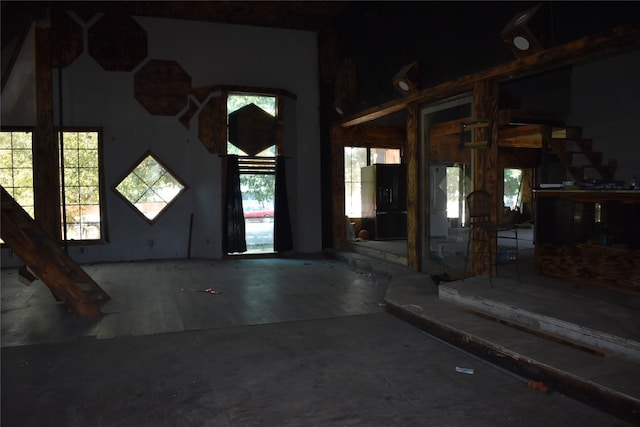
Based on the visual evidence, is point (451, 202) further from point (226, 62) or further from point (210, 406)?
point (210, 406)

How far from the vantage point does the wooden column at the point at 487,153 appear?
488cm

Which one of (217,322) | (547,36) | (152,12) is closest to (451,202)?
(547,36)

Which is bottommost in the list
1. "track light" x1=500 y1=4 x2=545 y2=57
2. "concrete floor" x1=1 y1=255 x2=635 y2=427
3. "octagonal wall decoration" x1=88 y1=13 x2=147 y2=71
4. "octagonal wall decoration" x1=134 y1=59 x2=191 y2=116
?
"concrete floor" x1=1 y1=255 x2=635 y2=427

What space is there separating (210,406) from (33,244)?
2826 mm

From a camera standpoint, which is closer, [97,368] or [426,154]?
[97,368]

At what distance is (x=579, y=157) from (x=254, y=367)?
7216 millimetres

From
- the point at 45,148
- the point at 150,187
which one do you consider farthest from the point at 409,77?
the point at 45,148

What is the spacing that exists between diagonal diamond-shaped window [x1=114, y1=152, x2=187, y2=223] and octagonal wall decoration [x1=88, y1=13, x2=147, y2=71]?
161 centimetres

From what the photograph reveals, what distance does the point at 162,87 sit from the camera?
8219 millimetres

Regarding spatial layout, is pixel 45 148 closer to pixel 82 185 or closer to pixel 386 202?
pixel 82 185

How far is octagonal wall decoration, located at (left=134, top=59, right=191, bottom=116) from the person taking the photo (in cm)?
815

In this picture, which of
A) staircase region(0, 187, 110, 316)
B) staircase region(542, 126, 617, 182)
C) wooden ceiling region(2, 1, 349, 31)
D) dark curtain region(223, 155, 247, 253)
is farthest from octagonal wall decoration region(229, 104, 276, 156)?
staircase region(542, 126, 617, 182)

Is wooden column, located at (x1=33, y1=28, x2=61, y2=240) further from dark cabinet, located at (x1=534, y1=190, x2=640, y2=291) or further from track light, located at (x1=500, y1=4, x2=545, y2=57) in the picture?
dark cabinet, located at (x1=534, y1=190, x2=640, y2=291)

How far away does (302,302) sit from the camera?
4.98 meters
